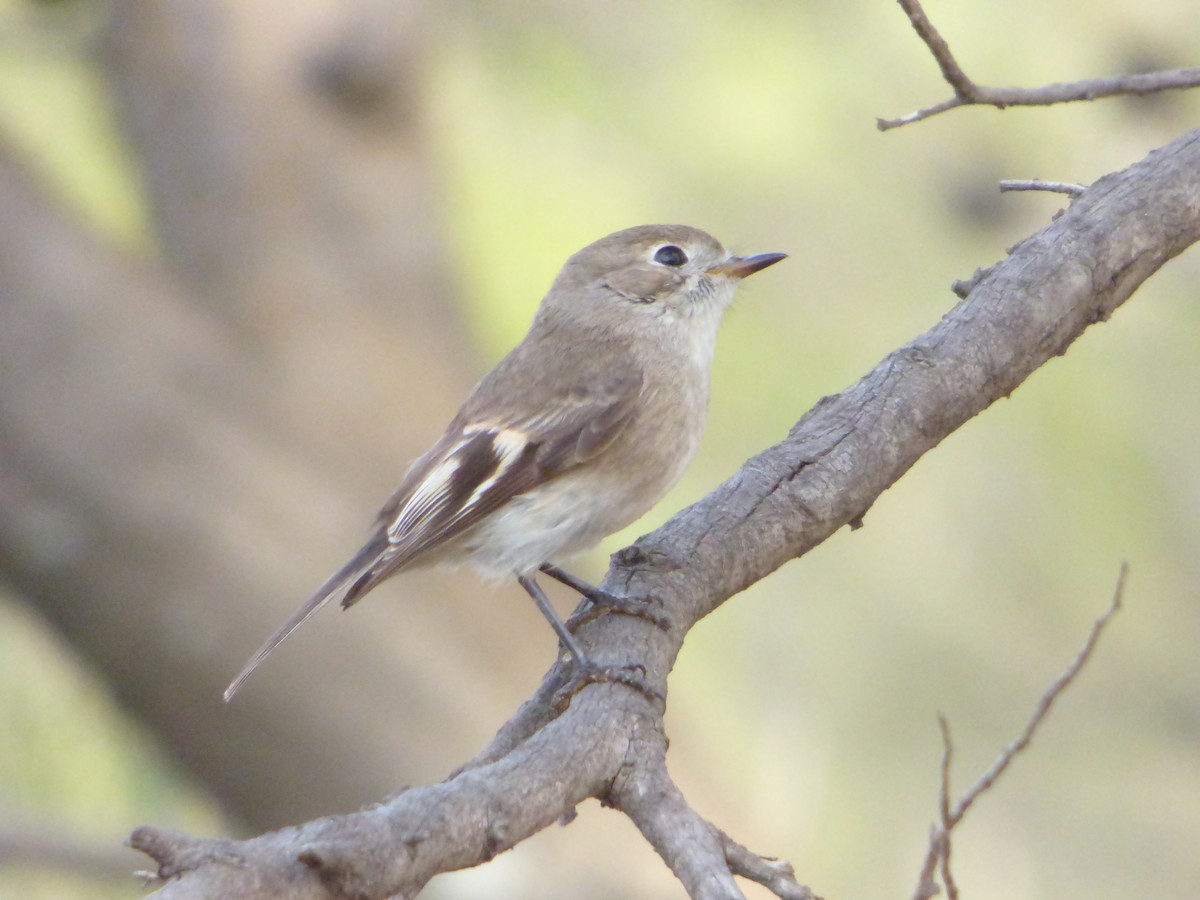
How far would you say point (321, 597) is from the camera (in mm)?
2996

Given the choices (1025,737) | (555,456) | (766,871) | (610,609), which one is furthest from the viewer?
(555,456)

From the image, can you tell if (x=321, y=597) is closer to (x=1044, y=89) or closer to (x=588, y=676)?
(x=588, y=676)

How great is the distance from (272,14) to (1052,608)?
4.31 meters

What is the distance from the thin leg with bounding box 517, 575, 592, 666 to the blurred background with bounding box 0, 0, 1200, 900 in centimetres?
244

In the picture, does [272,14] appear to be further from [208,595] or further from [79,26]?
[208,595]

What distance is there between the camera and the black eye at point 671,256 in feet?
12.4

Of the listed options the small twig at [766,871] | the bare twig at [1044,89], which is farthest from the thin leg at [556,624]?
the bare twig at [1044,89]

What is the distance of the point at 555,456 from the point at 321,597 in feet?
1.95

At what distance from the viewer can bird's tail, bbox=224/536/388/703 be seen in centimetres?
284

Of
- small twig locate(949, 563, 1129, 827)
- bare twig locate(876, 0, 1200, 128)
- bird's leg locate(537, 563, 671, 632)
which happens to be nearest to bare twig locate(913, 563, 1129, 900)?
small twig locate(949, 563, 1129, 827)

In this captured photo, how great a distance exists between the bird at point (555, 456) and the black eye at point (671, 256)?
4.9 inches

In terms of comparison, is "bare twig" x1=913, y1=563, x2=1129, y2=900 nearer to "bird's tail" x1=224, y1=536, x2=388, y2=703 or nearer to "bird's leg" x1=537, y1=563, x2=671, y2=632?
"bird's leg" x1=537, y1=563, x2=671, y2=632

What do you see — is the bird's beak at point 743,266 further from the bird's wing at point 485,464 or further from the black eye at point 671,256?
the bird's wing at point 485,464

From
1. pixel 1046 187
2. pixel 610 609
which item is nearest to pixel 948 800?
pixel 610 609
